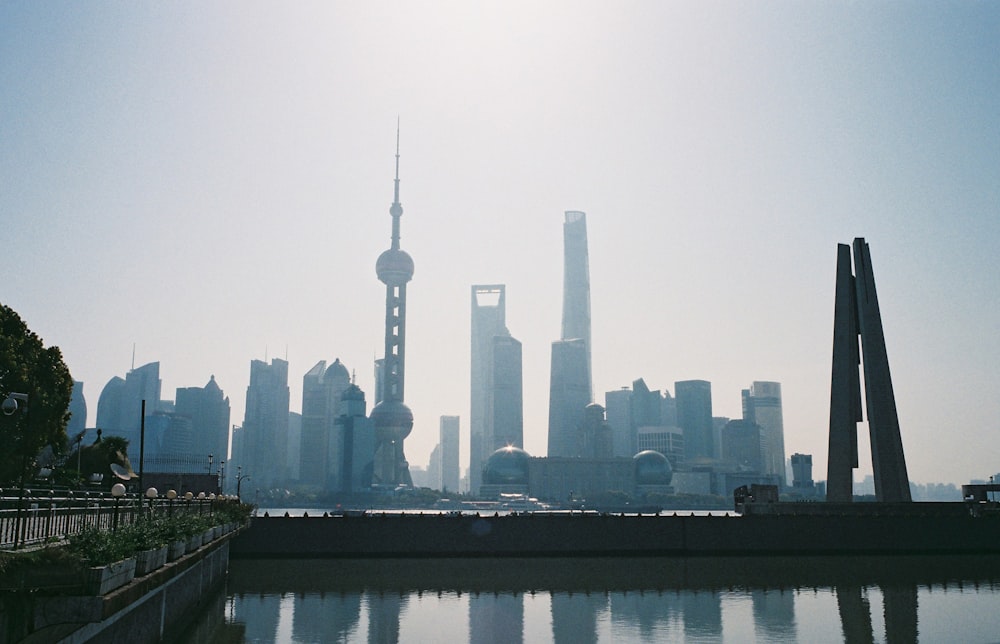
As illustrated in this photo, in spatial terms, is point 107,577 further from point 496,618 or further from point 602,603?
point 602,603

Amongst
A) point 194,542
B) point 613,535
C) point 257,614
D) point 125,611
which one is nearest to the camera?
point 125,611

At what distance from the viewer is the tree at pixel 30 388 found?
50.7m

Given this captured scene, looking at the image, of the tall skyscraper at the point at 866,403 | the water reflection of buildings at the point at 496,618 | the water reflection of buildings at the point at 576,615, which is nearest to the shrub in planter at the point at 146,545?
the water reflection of buildings at the point at 496,618

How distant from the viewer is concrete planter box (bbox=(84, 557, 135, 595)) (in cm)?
1708

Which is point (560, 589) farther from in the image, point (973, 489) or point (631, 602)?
point (973, 489)

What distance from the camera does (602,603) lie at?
47.8m

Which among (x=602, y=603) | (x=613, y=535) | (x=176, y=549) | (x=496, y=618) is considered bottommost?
(x=602, y=603)

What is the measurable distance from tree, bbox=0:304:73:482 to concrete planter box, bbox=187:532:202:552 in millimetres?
20616

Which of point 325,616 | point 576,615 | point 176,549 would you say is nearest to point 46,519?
point 176,549

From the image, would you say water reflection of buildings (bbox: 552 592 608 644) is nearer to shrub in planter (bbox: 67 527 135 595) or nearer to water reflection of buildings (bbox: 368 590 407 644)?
water reflection of buildings (bbox: 368 590 407 644)

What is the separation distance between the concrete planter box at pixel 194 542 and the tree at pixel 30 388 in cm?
2062

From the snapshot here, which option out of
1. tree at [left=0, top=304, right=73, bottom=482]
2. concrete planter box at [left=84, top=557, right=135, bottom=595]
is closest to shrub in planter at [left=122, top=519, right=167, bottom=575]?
concrete planter box at [left=84, top=557, right=135, bottom=595]

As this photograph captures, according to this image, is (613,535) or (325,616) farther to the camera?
(613,535)

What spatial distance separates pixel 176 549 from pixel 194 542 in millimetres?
5398
